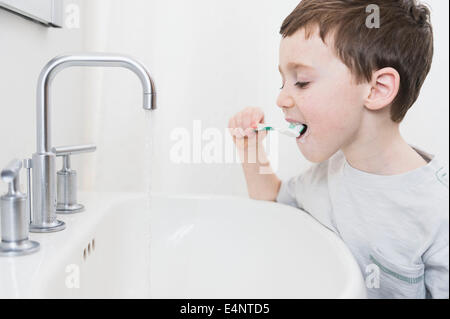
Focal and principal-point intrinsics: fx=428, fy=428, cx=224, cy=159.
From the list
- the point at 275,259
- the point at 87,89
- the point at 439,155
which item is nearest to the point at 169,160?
the point at 87,89

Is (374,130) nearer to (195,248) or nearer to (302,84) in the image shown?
(302,84)

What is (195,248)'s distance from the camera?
0.79 meters

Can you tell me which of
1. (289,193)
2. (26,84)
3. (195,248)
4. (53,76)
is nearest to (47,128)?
(53,76)

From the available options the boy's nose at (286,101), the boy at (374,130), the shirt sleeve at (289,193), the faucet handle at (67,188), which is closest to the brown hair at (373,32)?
the boy at (374,130)

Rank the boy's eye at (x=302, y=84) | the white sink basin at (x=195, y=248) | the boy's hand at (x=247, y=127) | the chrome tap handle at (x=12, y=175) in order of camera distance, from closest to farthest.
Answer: the chrome tap handle at (x=12, y=175) → the white sink basin at (x=195, y=248) → the boy's eye at (x=302, y=84) → the boy's hand at (x=247, y=127)

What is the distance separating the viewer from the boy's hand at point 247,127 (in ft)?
2.76

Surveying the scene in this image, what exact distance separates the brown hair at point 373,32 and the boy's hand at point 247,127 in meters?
0.18

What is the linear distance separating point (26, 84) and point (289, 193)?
1.71 feet

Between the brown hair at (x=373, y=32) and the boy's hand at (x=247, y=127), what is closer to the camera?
the brown hair at (x=373, y=32)

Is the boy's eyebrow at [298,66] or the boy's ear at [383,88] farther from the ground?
the boy's eyebrow at [298,66]

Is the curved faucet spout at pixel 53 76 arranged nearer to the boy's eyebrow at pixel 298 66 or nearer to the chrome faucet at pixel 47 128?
the chrome faucet at pixel 47 128

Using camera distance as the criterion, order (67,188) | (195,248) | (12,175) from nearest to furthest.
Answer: (12,175) → (67,188) → (195,248)

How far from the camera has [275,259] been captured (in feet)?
2.36

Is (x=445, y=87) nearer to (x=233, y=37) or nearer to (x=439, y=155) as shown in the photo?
(x=439, y=155)
